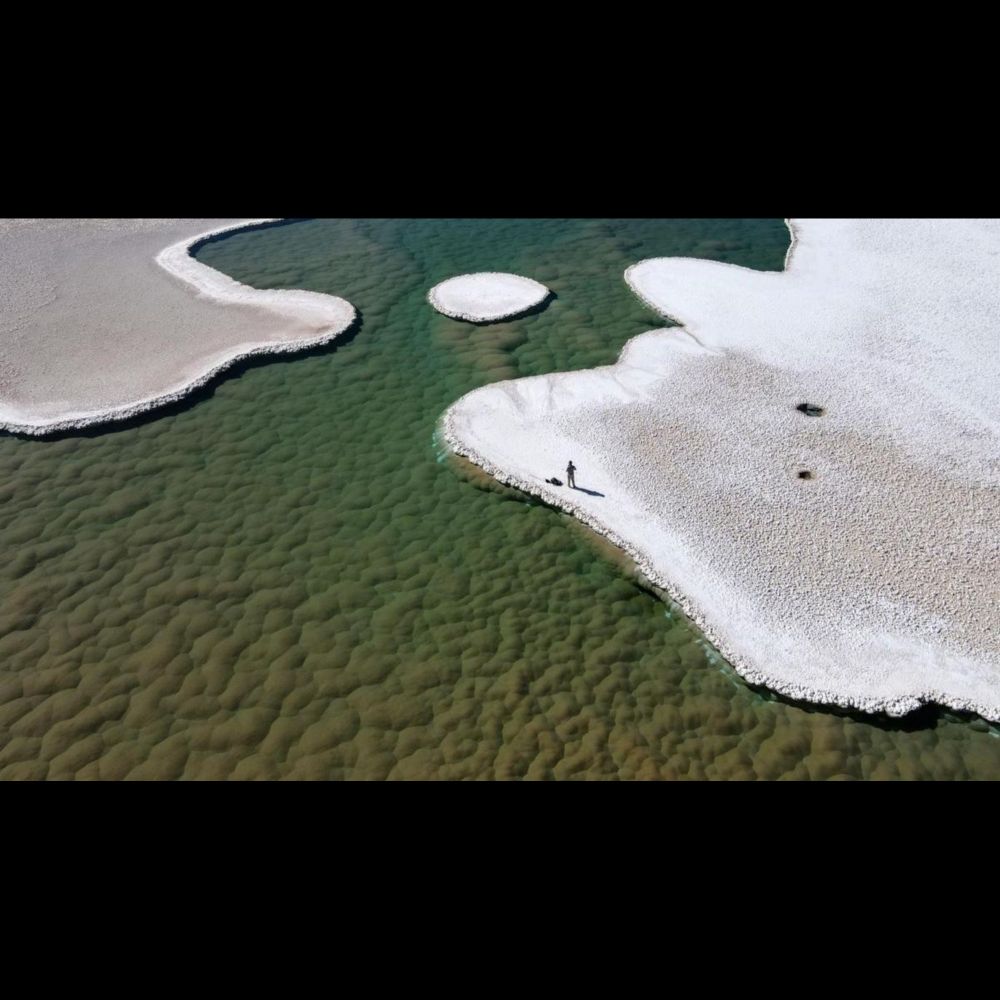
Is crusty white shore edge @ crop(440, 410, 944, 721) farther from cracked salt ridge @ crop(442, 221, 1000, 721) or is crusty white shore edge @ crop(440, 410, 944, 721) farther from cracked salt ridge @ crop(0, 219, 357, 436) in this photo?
cracked salt ridge @ crop(0, 219, 357, 436)

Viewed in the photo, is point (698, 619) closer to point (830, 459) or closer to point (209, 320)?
point (830, 459)

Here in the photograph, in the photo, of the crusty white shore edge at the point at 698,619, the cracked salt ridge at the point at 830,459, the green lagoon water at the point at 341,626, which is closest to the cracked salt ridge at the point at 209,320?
the green lagoon water at the point at 341,626

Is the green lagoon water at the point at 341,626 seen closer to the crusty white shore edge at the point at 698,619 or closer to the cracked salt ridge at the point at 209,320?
the crusty white shore edge at the point at 698,619

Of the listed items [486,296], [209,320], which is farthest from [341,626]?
[486,296]

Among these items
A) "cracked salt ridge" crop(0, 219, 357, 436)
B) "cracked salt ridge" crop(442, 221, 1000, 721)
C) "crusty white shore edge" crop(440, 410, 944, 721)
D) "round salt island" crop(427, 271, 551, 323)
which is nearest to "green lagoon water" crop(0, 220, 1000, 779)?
"crusty white shore edge" crop(440, 410, 944, 721)
